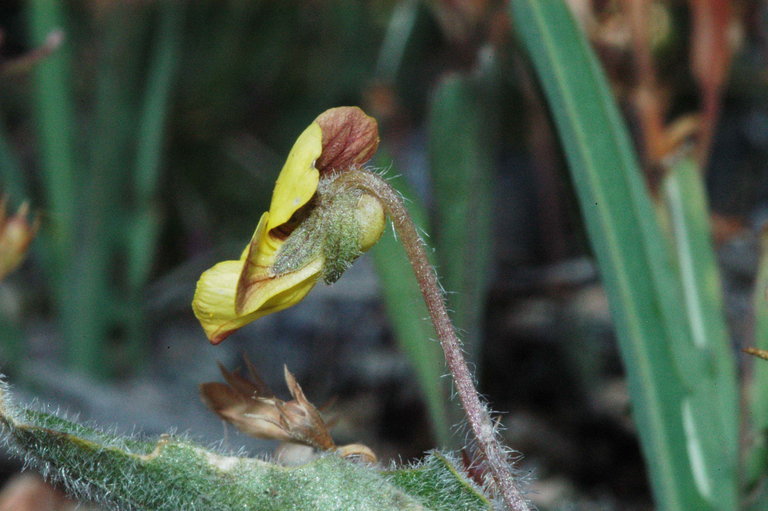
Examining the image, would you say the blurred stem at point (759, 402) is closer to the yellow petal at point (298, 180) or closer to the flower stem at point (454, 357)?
the flower stem at point (454, 357)

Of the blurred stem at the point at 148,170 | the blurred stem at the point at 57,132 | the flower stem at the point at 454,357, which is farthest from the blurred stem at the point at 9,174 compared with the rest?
the flower stem at the point at 454,357

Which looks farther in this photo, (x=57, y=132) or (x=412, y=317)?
(x=57, y=132)

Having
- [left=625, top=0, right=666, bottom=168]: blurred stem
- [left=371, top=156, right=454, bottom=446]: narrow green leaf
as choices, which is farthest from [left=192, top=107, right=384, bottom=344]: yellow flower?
[left=625, top=0, right=666, bottom=168]: blurred stem

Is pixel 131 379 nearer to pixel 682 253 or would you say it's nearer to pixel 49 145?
pixel 49 145

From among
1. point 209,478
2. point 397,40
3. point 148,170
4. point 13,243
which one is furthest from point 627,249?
point 397,40

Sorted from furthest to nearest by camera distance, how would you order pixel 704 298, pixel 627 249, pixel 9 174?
pixel 9 174, pixel 704 298, pixel 627 249

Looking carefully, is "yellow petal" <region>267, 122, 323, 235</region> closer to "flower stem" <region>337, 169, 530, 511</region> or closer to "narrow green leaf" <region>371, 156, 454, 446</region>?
"flower stem" <region>337, 169, 530, 511</region>

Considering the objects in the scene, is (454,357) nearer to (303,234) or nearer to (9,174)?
(303,234)
